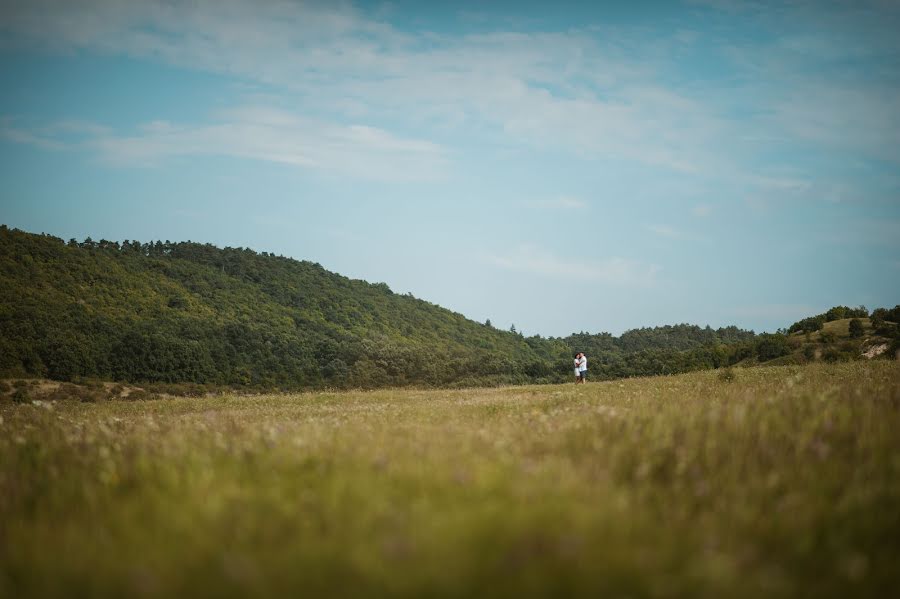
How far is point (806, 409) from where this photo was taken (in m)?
6.91

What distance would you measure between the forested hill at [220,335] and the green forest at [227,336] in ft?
0.90

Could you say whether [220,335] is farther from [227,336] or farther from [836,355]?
[836,355]

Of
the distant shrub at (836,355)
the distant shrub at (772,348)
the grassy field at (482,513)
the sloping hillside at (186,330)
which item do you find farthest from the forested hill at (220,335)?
the grassy field at (482,513)

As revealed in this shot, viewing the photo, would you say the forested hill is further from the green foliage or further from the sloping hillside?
the green foliage

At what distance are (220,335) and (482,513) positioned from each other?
10032 cm

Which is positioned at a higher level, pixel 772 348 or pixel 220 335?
pixel 772 348

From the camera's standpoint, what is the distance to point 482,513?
353 cm

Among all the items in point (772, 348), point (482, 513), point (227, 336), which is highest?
point (772, 348)

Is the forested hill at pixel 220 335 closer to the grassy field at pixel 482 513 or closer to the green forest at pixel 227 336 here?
the green forest at pixel 227 336

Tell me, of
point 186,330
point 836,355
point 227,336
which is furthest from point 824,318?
point 186,330

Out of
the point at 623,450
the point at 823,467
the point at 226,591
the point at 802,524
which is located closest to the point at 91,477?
the point at 226,591

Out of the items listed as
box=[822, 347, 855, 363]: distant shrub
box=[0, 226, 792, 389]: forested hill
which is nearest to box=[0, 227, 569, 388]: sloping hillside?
box=[0, 226, 792, 389]: forested hill

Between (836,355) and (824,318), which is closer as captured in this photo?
(836,355)

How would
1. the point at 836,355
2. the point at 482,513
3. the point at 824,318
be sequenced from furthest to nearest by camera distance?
1. the point at 824,318
2. the point at 836,355
3. the point at 482,513
